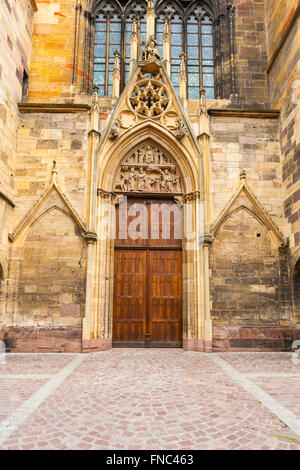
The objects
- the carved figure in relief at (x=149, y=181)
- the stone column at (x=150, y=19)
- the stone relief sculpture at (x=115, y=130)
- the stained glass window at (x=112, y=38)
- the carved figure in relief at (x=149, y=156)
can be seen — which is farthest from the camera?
the stained glass window at (x=112, y=38)

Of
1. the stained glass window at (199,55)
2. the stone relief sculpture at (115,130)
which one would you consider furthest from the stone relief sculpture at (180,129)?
the stained glass window at (199,55)

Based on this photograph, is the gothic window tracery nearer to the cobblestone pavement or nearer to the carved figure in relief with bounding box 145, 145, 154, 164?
the carved figure in relief with bounding box 145, 145, 154, 164

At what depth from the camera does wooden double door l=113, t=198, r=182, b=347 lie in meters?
7.90

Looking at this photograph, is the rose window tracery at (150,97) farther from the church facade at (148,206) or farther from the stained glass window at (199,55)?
the stained glass window at (199,55)

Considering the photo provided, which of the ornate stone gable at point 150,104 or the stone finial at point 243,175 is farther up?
the ornate stone gable at point 150,104

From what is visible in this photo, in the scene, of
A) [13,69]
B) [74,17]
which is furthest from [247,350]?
[74,17]

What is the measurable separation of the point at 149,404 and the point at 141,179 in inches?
235

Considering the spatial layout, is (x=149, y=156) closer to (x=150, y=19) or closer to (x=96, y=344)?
(x=150, y=19)

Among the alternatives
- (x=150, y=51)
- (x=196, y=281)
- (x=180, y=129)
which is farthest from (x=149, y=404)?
(x=150, y=51)

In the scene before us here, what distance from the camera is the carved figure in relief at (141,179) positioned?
8484 mm

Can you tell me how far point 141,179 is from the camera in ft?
28.0

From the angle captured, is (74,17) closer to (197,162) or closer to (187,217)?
(197,162)

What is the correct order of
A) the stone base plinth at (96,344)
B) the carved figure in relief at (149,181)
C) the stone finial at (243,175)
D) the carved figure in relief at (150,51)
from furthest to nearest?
the carved figure in relief at (150,51) → the carved figure in relief at (149,181) → the stone finial at (243,175) → the stone base plinth at (96,344)

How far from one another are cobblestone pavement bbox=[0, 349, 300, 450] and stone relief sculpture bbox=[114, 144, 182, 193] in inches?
173
